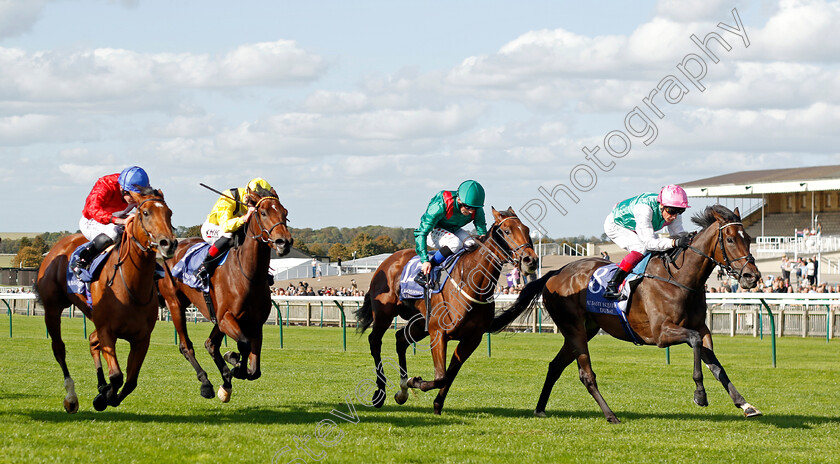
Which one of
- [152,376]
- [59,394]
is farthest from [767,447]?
[152,376]

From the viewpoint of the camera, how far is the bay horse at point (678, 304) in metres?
7.34

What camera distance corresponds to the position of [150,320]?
22.8 ft

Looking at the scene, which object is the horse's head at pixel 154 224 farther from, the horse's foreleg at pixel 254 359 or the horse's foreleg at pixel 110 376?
the horse's foreleg at pixel 254 359

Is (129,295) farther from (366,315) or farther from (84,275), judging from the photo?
(366,315)

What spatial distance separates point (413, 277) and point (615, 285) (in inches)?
68.7

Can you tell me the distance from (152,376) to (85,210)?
3758mm

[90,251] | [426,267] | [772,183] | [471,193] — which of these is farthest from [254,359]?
[772,183]

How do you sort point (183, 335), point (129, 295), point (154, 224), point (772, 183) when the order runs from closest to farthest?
point (154, 224) → point (129, 295) → point (183, 335) → point (772, 183)

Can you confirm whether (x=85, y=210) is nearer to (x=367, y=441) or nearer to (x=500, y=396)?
(x=367, y=441)

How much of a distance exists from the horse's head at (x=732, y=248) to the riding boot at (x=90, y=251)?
15.5 feet

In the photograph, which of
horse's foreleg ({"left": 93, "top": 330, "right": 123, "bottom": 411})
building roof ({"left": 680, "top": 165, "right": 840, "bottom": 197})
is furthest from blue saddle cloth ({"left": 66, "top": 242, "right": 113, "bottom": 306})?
building roof ({"left": 680, "top": 165, "right": 840, "bottom": 197})

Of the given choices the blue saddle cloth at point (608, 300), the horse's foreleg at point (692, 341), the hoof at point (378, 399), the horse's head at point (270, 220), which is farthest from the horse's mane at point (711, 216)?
the horse's head at point (270, 220)

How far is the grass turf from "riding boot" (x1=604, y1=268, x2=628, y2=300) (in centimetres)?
100

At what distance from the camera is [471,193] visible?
7977 mm
